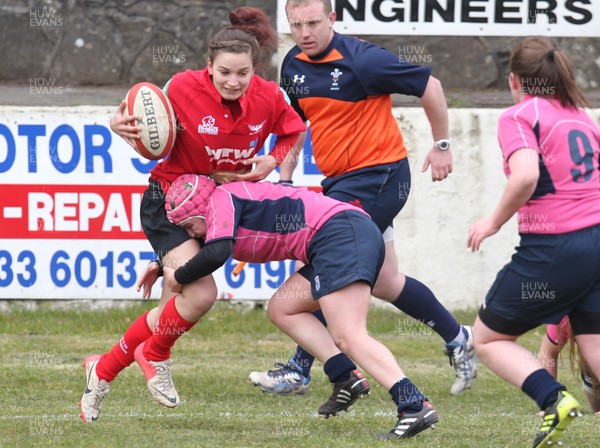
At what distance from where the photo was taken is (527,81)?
4.70m

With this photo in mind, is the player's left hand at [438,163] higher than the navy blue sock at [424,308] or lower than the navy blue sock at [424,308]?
higher

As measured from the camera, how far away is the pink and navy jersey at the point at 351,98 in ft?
20.6

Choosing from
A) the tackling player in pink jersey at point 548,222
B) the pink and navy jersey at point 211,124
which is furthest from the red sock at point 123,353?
the tackling player in pink jersey at point 548,222

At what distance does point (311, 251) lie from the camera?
16.9 ft

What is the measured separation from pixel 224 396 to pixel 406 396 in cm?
184

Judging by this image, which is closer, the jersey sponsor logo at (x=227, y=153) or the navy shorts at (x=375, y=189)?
the jersey sponsor logo at (x=227, y=153)

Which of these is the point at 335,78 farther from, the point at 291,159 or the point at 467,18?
the point at 467,18

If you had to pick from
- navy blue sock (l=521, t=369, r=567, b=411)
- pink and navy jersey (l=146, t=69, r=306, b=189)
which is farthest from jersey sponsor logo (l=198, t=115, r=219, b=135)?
navy blue sock (l=521, t=369, r=567, b=411)

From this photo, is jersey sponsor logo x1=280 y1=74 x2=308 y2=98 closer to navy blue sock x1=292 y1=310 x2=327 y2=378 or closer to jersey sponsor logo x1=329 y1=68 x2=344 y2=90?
jersey sponsor logo x1=329 y1=68 x2=344 y2=90

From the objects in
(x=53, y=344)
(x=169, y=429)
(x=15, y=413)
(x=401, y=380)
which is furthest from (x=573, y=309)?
(x=53, y=344)

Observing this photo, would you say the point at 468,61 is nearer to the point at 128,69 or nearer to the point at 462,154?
the point at 462,154

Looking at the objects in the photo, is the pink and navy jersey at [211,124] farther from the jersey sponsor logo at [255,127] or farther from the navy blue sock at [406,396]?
the navy blue sock at [406,396]

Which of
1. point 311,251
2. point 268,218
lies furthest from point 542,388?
point 268,218

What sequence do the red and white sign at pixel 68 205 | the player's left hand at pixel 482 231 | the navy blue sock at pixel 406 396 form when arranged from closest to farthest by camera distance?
the player's left hand at pixel 482 231 < the navy blue sock at pixel 406 396 < the red and white sign at pixel 68 205
